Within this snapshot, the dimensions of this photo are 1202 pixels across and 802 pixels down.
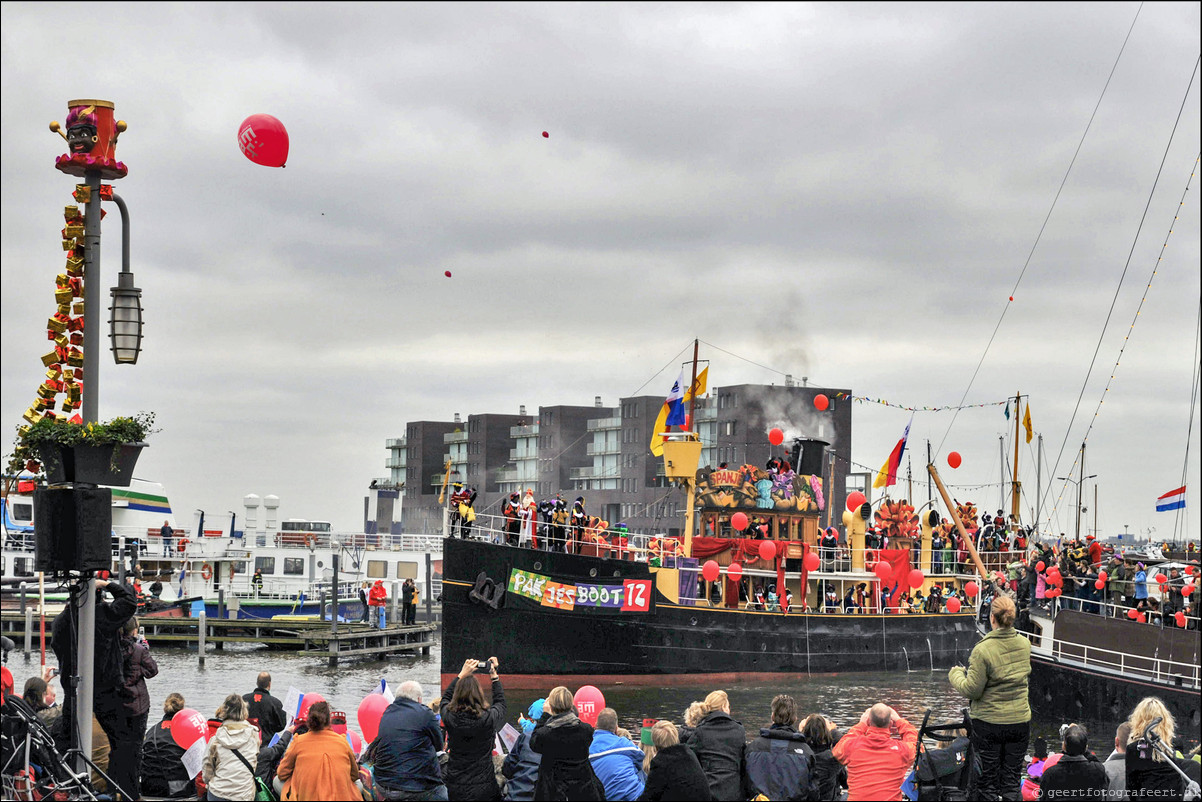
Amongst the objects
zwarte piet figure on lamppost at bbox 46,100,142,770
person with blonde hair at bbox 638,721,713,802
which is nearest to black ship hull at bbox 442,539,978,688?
zwarte piet figure on lamppost at bbox 46,100,142,770

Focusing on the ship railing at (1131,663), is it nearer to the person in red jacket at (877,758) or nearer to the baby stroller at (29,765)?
the person in red jacket at (877,758)

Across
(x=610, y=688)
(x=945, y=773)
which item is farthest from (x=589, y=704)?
(x=610, y=688)

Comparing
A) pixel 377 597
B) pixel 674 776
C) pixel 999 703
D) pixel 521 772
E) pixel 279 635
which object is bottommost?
pixel 279 635

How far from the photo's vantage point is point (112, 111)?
1081cm

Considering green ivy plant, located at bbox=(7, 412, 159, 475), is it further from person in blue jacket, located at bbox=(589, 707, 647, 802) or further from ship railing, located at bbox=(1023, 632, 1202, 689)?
ship railing, located at bbox=(1023, 632, 1202, 689)

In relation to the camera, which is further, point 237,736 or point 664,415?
point 664,415

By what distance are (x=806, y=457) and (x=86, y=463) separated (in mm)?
29768

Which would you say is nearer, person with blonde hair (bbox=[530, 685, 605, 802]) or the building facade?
person with blonde hair (bbox=[530, 685, 605, 802])

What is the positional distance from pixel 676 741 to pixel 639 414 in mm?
89768

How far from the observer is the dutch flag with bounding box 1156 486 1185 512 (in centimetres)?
3357

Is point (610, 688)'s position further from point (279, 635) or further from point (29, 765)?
point (29, 765)

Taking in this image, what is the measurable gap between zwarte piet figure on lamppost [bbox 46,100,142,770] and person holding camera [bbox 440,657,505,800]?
2751mm

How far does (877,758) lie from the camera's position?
1010 centimetres

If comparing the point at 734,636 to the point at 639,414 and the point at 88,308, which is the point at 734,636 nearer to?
the point at 88,308
